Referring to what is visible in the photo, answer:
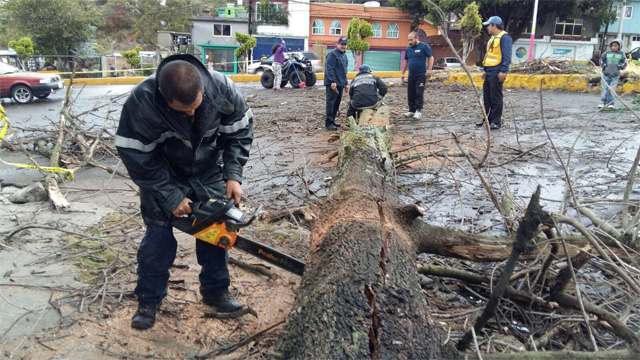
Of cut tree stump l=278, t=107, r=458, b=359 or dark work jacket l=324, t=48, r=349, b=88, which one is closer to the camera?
cut tree stump l=278, t=107, r=458, b=359

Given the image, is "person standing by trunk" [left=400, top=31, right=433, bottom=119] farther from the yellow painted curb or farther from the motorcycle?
→ the motorcycle

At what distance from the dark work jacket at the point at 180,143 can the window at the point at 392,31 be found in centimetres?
3645

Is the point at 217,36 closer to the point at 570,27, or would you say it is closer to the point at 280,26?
the point at 280,26

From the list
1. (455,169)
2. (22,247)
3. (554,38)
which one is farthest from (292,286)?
(554,38)

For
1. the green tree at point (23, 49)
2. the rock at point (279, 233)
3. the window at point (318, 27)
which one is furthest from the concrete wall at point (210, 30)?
the rock at point (279, 233)

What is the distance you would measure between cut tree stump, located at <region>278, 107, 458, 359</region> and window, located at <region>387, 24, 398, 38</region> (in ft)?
119

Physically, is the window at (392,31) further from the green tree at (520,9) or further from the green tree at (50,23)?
the green tree at (50,23)

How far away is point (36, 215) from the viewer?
13.1ft

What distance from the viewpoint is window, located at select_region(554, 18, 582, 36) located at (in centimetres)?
3597

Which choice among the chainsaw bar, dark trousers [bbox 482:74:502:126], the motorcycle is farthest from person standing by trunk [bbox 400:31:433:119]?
the motorcycle

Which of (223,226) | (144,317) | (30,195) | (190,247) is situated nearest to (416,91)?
(190,247)

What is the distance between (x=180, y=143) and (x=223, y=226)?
0.51 m

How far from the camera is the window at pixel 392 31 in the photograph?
3664 cm

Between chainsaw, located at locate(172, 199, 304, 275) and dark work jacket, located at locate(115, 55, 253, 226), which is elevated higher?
dark work jacket, located at locate(115, 55, 253, 226)
